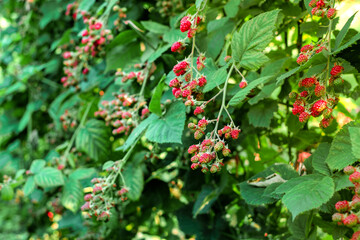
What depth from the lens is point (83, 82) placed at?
1618mm

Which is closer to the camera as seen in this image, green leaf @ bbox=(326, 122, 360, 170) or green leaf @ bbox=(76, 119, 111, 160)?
green leaf @ bbox=(326, 122, 360, 170)

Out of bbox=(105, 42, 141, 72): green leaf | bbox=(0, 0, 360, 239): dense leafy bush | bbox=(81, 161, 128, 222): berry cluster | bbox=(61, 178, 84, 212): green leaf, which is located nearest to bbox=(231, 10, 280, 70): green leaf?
bbox=(0, 0, 360, 239): dense leafy bush

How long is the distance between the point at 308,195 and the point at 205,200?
0.59 m

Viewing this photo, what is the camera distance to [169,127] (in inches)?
33.4

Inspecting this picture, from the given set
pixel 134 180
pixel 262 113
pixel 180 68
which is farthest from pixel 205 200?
pixel 180 68

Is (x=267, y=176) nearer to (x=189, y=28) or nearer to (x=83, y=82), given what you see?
(x=189, y=28)

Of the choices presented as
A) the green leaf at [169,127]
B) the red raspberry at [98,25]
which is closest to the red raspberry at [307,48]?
the green leaf at [169,127]

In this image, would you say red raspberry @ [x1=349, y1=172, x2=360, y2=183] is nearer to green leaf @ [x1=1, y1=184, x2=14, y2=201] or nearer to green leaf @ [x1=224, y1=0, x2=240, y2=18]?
green leaf @ [x1=224, y1=0, x2=240, y2=18]

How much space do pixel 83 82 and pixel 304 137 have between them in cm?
101

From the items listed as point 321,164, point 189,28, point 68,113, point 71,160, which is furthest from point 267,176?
point 68,113

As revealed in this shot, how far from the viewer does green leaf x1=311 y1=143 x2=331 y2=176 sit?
2.32 feet

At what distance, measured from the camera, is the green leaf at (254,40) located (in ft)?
2.34

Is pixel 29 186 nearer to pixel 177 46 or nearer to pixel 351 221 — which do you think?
pixel 177 46

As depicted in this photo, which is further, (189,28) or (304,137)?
(304,137)
